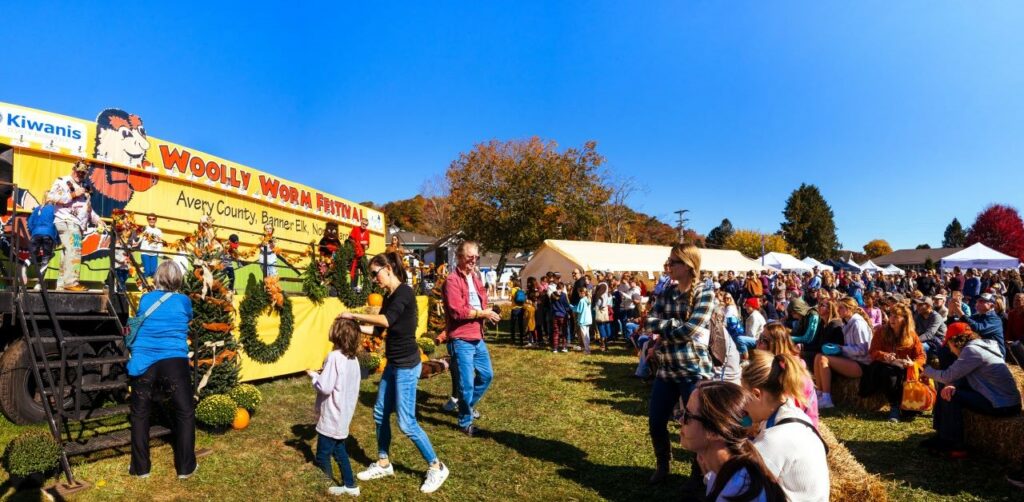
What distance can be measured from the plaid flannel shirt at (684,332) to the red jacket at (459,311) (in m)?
2.06

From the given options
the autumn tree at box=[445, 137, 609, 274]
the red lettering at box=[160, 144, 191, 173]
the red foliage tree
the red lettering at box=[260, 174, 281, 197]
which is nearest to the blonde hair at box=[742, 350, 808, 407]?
the red lettering at box=[160, 144, 191, 173]

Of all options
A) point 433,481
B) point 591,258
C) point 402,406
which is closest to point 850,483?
point 433,481

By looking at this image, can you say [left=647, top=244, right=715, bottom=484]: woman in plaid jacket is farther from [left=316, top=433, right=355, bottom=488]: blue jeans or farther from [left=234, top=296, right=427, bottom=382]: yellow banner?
[left=234, top=296, right=427, bottom=382]: yellow banner

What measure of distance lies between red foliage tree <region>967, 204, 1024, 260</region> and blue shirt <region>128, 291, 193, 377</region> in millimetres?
80739

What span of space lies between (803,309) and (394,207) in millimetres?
65827

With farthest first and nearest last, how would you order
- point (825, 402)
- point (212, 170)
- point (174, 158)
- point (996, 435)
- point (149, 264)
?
point (212, 170), point (174, 158), point (149, 264), point (825, 402), point (996, 435)

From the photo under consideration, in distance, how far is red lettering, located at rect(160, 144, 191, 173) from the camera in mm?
12297

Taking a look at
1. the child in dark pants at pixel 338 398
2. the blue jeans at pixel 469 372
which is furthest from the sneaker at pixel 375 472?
the blue jeans at pixel 469 372

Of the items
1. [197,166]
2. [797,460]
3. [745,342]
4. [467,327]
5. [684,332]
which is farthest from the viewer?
[197,166]

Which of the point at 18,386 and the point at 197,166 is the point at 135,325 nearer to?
the point at 18,386

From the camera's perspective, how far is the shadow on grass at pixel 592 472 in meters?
4.36

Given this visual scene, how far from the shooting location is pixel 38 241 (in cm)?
626

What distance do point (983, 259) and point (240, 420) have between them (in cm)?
3396

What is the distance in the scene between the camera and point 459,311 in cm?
543
